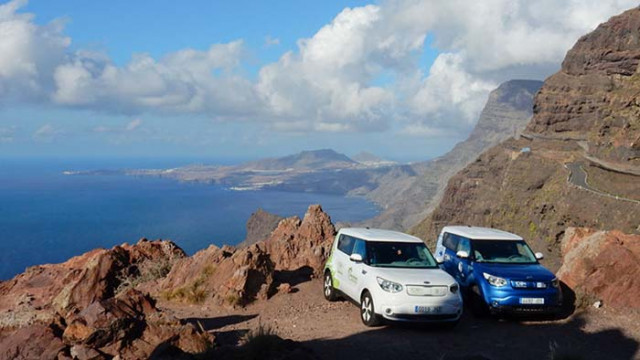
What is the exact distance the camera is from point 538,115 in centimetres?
9056

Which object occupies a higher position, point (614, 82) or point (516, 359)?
point (614, 82)

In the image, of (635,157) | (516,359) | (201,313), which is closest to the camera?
(516,359)

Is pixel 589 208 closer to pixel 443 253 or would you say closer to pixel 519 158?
pixel 519 158

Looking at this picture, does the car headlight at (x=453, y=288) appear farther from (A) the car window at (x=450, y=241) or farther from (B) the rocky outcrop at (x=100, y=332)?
(B) the rocky outcrop at (x=100, y=332)

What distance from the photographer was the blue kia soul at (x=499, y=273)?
35.3 ft

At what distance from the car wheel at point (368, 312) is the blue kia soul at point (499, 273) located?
2646 mm

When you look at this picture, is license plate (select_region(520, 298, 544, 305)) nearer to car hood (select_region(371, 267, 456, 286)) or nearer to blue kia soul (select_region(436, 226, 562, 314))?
blue kia soul (select_region(436, 226, 562, 314))

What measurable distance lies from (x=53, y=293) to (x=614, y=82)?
8847 centimetres

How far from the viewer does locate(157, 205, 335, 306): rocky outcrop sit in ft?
42.8

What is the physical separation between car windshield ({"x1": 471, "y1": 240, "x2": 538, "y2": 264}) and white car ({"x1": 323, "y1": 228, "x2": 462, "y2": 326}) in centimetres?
152

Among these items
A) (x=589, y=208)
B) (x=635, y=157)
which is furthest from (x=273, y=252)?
(x=635, y=157)

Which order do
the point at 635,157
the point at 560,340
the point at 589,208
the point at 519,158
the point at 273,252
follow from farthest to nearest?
the point at 519,158
the point at 635,157
the point at 589,208
the point at 273,252
the point at 560,340

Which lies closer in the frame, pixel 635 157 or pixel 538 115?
pixel 635 157

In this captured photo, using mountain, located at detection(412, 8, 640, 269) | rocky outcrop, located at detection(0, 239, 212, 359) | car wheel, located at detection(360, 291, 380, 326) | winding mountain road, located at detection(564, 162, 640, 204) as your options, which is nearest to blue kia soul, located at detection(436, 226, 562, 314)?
car wheel, located at detection(360, 291, 380, 326)
